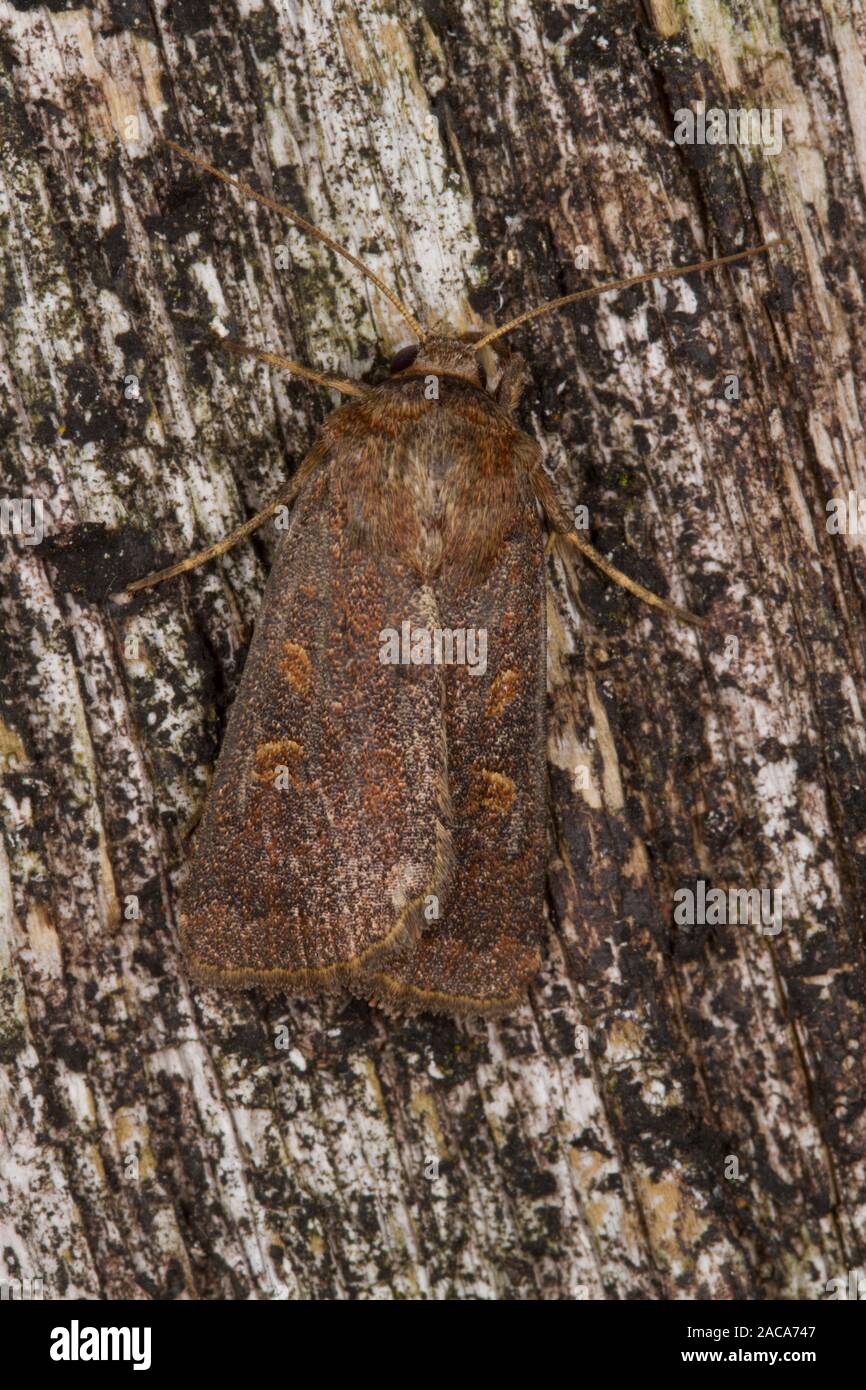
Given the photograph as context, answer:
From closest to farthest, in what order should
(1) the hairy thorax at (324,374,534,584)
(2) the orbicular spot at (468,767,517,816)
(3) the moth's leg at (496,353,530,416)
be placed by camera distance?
(1) the hairy thorax at (324,374,534,584) < (2) the orbicular spot at (468,767,517,816) < (3) the moth's leg at (496,353,530,416)

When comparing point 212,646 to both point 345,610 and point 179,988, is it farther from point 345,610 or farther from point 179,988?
point 179,988

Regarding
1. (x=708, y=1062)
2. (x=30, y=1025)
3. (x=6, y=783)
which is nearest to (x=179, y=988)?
(x=30, y=1025)

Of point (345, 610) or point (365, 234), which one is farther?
point (365, 234)

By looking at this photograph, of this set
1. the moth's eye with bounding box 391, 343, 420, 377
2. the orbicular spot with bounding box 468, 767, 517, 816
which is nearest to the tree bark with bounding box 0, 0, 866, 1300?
the moth's eye with bounding box 391, 343, 420, 377

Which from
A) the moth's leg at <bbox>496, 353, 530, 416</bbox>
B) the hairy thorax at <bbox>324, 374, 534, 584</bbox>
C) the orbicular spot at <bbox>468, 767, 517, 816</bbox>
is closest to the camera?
the hairy thorax at <bbox>324, 374, 534, 584</bbox>

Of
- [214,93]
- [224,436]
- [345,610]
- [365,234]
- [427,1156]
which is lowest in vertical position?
[427,1156]

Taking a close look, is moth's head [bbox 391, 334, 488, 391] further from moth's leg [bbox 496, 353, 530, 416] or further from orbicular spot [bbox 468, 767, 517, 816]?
orbicular spot [bbox 468, 767, 517, 816]
